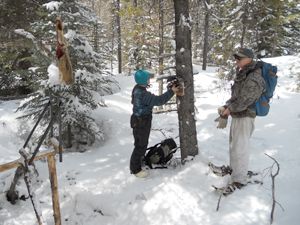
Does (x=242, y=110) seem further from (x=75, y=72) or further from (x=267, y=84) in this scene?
(x=75, y=72)

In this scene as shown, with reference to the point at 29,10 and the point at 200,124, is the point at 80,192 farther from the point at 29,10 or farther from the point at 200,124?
the point at 29,10

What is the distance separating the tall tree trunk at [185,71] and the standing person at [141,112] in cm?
36

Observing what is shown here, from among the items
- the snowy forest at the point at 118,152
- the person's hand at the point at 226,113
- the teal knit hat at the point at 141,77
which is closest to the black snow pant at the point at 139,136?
the snowy forest at the point at 118,152

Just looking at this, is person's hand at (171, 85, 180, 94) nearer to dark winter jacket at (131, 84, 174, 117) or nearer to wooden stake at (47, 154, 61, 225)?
dark winter jacket at (131, 84, 174, 117)

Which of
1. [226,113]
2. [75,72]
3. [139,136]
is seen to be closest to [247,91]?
[226,113]

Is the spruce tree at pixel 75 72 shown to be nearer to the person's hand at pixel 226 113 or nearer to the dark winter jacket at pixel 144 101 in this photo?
the dark winter jacket at pixel 144 101

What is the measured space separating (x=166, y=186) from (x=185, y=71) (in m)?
2.08

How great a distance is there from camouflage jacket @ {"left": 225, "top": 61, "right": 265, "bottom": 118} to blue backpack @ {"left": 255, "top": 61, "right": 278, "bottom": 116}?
0.26 feet

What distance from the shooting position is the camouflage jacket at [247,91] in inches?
195

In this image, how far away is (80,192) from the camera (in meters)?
6.07

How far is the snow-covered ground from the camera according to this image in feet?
15.9

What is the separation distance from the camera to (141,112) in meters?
6.20

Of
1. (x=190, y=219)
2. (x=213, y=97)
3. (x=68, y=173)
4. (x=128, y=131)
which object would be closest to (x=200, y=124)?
(x=128, y=131)

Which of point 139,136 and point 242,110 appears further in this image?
point 139,136
